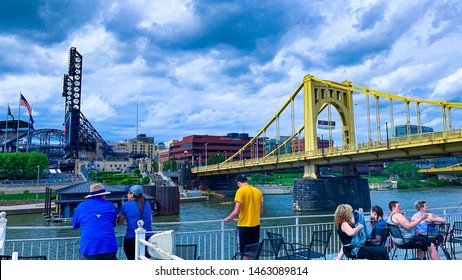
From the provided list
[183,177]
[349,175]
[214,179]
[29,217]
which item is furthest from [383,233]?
[214,179]

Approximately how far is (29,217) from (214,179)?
45.8 meters

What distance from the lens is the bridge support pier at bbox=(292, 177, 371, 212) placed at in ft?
144

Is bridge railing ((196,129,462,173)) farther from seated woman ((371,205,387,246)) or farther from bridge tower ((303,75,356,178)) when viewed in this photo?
seated woman ((371,205,387,246))

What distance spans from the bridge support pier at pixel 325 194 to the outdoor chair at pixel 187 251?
127 ft

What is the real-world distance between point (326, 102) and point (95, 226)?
48660mm

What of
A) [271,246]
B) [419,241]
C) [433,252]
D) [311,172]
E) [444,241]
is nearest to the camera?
[271,246]

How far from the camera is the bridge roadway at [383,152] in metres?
30.8

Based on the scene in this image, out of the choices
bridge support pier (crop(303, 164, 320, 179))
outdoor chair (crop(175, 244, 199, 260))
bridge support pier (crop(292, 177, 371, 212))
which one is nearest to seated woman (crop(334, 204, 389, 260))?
outdoor chair (crop(175, 244, 199, 260))

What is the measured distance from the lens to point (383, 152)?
36.7 meters

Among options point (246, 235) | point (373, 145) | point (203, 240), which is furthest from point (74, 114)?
point (246, 235)

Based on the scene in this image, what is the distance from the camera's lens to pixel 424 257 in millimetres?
7707

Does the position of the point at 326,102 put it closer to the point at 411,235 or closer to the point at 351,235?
the point at 411,235

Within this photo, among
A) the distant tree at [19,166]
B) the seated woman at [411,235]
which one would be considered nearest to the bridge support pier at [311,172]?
the seated woman at [411,235]
